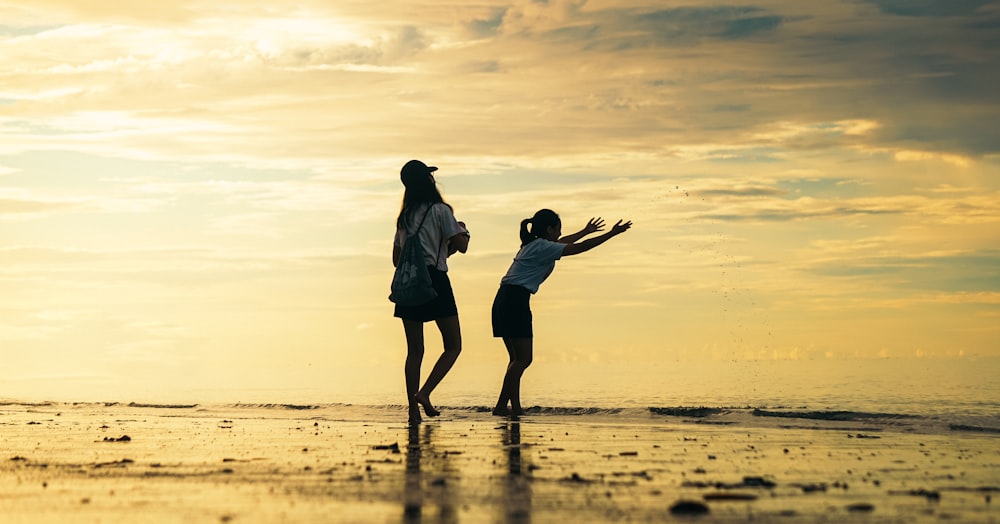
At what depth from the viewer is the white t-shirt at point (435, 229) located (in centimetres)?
1104

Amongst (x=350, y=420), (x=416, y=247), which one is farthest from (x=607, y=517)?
(x=350, y=420)

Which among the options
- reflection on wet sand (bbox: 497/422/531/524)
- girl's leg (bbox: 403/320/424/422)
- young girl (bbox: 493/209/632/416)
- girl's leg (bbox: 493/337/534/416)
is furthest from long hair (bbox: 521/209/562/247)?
reflection on wet sand (bbox: 497/422/531/524)

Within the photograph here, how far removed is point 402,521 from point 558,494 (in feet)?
3.40

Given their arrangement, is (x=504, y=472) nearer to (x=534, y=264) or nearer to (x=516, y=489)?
(x=516, y=489)

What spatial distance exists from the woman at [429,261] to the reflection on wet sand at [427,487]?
2.57 m

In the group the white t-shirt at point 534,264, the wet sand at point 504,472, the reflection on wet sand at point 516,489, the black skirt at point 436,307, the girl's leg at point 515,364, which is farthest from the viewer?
the white t-shirt at point 534,264

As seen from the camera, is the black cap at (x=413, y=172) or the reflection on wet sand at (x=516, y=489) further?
the black cap at (x=413, y=172)

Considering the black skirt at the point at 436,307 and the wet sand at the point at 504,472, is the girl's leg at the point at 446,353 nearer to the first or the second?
the black skirt at the point at 436,307

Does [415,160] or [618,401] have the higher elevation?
[415,160]

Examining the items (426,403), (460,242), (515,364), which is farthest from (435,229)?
(515,364)

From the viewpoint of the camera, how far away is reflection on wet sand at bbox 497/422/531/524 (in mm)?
4906

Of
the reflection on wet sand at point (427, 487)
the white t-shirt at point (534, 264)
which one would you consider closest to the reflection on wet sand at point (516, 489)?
the reflection on wet sand at point (427, 487)

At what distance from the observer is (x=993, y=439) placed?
359 inches

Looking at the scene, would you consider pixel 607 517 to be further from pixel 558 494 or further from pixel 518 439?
pixel 518 439
